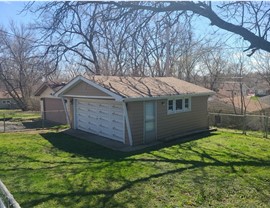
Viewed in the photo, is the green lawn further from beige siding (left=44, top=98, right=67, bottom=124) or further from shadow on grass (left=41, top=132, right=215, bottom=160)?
beige siding (left=44, top=98, right=67, bottom=124)

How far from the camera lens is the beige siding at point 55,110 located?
2028 cm

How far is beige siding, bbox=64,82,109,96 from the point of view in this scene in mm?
12435

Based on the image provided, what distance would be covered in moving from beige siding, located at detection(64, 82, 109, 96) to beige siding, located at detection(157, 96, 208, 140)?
2.80 meters

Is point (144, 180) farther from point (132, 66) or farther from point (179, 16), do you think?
point (132, 66)

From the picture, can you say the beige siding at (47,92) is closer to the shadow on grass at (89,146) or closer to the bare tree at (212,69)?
the shadow on grass at (89,146)

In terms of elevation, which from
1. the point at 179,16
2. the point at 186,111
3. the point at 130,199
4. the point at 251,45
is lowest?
the point at 130,199

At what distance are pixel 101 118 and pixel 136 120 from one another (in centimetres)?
254

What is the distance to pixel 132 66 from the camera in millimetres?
26281

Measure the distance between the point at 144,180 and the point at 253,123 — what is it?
14520 millimetres

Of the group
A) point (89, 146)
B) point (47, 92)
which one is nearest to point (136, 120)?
point (89, 146)

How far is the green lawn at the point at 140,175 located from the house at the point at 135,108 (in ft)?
4.20

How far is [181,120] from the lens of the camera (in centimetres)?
1367

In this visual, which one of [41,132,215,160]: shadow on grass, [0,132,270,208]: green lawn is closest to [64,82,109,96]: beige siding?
[41,132,215,160]: shadow on grass

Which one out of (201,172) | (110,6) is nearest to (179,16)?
(110,6)
